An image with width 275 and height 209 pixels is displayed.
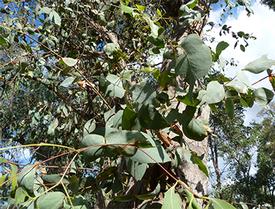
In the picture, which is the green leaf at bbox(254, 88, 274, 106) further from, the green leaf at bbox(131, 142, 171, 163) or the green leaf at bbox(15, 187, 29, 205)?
the green leaf at bbox(15, 187, 29, 205)

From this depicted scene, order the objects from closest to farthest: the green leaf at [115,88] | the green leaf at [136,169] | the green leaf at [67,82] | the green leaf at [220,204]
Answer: the green leaf at [220,204] < the green leaf at [136,169] < the green leaf at [115,88] < the green leaf at [67,82]

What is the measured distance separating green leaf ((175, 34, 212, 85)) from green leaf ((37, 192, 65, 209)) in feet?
1.07

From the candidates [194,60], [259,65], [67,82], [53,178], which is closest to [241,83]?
[259,65]

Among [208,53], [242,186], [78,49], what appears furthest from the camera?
[242,186]

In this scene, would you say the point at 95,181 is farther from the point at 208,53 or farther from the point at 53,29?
the point at 53,29

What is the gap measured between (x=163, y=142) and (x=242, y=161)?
20141mm

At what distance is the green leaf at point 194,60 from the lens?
82 cm

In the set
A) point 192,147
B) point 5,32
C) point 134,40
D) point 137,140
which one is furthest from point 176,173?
point 134,40

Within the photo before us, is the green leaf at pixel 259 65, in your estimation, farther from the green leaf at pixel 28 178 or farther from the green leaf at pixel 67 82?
the green leaf at pixel 67 82

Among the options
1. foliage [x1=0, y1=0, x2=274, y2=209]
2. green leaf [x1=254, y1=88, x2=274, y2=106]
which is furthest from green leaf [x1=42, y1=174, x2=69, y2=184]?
green leaf [x1=254, y1=88, x2=274, y2=106]

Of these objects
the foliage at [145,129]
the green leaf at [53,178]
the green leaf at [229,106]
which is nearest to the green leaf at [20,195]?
the foliage at [145,129]

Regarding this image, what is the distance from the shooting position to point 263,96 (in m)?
→ 0.98

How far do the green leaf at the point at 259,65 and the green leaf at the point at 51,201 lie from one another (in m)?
0.48

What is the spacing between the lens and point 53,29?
256cm
